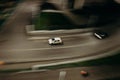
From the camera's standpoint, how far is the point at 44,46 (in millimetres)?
45812

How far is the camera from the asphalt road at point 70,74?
36.7 meters

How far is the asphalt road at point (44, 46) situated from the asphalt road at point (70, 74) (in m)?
4.57

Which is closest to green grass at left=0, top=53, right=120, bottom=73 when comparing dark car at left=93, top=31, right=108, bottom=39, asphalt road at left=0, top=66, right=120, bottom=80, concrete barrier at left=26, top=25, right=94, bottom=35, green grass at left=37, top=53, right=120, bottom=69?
green grass at left=37, top=53, right=120, bottom=69

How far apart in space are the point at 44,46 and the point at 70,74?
1065 centimetres

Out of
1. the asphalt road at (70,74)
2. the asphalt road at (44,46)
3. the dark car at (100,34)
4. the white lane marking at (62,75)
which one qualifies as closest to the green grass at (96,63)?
the asphalt road at (70,74)

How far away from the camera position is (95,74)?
1475 inches

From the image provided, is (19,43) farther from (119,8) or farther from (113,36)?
(119,8)

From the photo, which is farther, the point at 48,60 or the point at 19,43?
the point at 19,43

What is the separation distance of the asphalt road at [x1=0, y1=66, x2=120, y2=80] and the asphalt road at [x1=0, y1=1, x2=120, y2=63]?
457 centimetres

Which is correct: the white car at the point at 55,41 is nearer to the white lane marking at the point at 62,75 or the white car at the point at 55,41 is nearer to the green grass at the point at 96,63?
the green grass at the point at 96,63

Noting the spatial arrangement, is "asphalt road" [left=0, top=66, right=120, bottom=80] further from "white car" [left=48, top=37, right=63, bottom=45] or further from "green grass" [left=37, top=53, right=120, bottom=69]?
"white car" [left=48, top=37, right=63, bottom=45]

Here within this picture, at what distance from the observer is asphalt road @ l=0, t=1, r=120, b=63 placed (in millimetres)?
42816

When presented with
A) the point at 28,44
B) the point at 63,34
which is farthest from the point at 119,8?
the point at 28,44

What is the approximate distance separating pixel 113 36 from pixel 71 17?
36.9 feet
